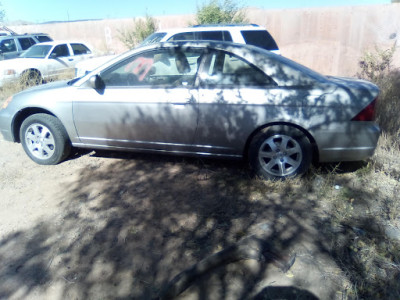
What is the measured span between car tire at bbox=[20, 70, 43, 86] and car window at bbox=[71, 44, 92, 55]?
211 cm

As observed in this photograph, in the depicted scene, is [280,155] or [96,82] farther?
[96,82]

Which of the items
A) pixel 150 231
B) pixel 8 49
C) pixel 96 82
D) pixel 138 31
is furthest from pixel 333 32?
pixel 8 49

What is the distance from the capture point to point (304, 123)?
3844 mm

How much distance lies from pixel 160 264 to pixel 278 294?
3.29 feet

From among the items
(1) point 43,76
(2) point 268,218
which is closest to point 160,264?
(2) point 268,218

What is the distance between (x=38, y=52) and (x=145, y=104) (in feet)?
30.2

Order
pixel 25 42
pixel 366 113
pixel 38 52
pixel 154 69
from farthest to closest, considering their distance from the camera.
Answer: pixel 25 42, pixel 38 52, pixel 154 69, pixel 366 113

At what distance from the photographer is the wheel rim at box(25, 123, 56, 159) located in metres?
4.66

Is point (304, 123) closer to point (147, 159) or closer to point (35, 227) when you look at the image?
point (147, 159)

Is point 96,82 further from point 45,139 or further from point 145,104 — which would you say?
point 45,139

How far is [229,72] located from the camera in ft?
13.3

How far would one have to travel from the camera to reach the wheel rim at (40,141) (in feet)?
15.3

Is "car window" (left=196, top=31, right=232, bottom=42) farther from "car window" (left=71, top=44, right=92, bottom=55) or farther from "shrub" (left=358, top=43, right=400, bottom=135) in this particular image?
"car window" (left=71, top=44, right=92, bottom=55)

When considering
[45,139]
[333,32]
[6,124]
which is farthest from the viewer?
[333,32]
